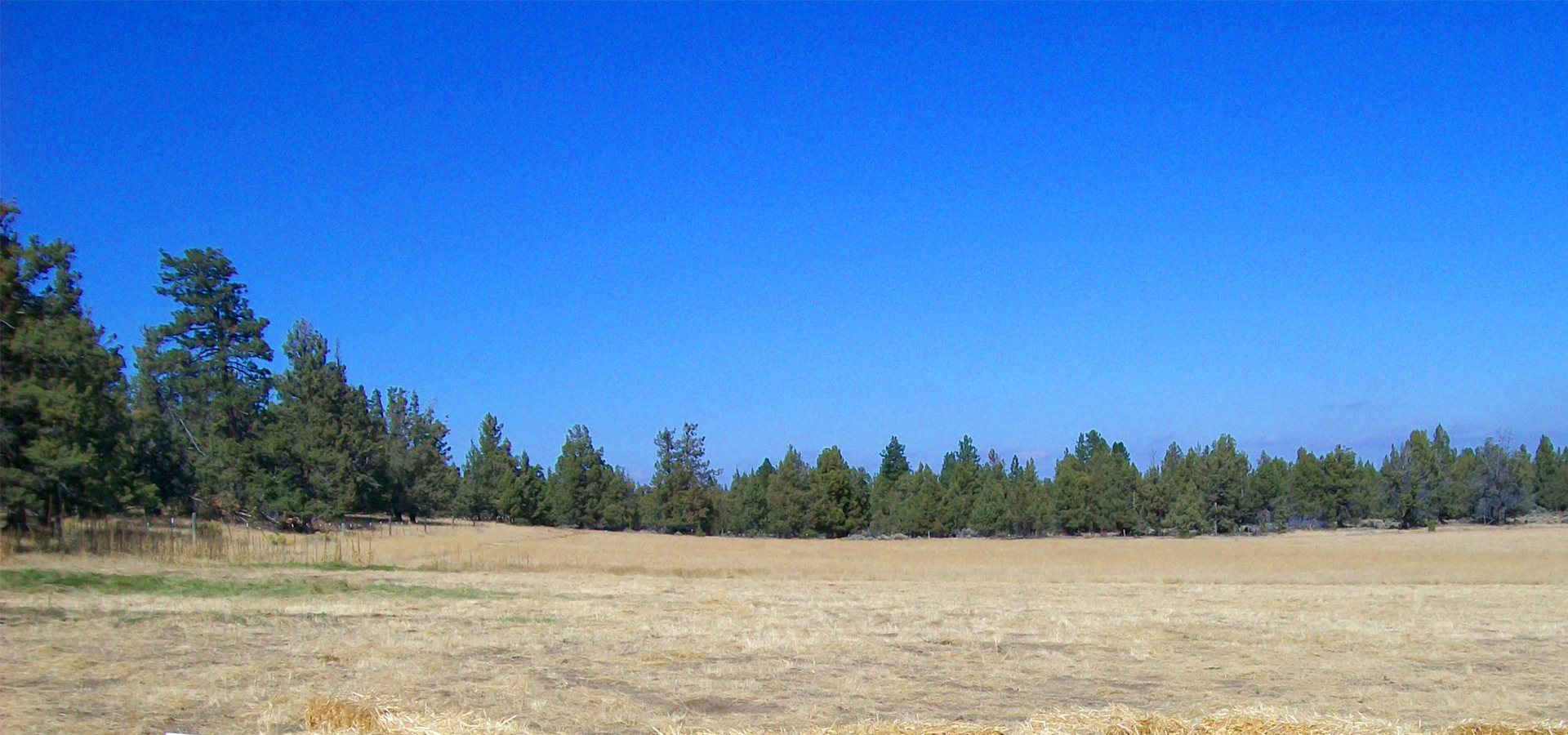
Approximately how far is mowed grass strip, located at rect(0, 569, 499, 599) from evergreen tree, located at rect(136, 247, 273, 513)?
4858cm

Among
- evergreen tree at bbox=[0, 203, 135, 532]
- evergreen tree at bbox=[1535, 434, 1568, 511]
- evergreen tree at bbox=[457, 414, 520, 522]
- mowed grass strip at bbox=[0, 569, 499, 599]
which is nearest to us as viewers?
mowed grass strip at bbox=[0, 569, 499, 599]

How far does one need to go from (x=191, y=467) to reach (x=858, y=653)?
212 feet

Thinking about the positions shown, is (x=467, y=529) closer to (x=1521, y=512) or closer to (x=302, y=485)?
(x=302, y=485)

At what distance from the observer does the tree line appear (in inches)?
1282

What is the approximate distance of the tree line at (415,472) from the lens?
107 feet

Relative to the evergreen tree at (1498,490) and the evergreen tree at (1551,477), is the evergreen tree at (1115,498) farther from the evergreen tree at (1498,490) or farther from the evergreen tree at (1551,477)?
the evergreen tree at (1551,477)

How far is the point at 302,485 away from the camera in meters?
68.2

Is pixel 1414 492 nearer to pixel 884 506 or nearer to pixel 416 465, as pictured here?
pixel 884 506

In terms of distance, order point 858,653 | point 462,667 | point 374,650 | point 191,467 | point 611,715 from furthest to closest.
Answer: point 191,467
point 858,653
point 374,650
point 462,667
point 611,715

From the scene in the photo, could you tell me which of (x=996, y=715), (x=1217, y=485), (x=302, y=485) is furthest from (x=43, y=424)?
(x=1217, y=485)

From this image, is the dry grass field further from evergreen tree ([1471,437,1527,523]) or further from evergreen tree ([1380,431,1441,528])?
evergreen tree ([1471,437,1527,523])

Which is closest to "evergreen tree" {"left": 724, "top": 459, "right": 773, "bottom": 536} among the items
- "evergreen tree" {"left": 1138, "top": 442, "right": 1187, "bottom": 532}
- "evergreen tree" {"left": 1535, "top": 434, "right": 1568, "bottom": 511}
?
"evergreen tree" {"left": 1138, "top": 442, "right": 1187, "bottom": 532}

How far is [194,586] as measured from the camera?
887 inches

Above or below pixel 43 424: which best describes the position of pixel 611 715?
below
